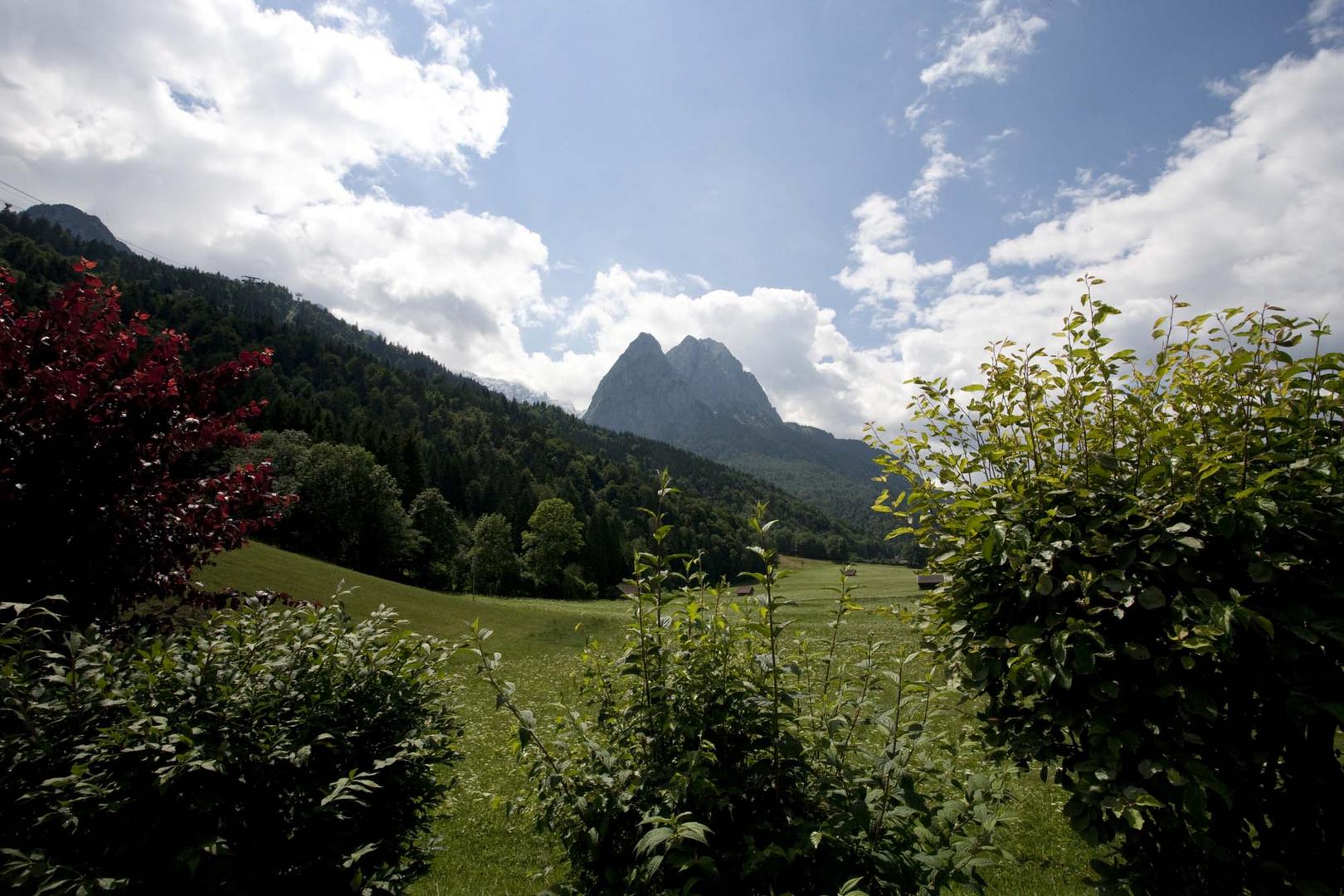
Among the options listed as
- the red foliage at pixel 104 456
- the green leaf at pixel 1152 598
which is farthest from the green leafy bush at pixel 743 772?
the red foliage at pixel 104 456

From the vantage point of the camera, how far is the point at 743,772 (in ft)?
10.9

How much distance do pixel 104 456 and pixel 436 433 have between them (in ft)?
531

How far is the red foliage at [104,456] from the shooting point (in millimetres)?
4883

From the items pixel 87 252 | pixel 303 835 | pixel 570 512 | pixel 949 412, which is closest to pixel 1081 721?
pixel 949 412

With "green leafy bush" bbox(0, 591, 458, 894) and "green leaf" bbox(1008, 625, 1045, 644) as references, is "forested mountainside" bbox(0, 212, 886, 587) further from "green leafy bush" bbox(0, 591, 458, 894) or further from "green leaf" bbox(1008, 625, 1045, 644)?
"green leaf" bbox(1008, 625, 1045, 644)

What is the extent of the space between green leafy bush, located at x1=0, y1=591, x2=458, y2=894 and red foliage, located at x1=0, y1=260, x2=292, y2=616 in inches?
45.1

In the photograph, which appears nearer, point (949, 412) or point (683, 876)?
point (683, 876)

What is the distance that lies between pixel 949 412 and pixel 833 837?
272cm

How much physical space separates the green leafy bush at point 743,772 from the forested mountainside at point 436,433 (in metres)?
80.5

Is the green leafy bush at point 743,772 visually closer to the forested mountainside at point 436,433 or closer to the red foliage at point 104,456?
the red foliage at point 104,456

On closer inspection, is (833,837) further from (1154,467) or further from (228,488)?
(228,488)

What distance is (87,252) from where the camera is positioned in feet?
623

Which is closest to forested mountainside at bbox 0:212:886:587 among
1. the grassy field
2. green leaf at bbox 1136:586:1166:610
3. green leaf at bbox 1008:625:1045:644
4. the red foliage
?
the grassy field

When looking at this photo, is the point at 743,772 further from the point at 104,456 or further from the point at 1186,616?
the point at 104,456
